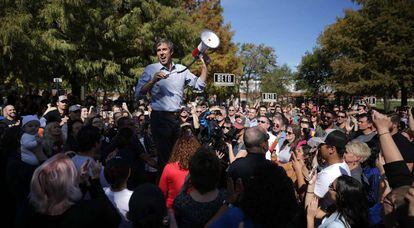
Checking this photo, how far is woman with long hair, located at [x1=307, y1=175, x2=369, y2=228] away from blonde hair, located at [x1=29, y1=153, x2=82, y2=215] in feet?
6.33

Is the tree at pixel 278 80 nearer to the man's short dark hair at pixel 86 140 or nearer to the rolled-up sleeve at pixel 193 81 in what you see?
the rolled-up sleeve at pixel 193 81

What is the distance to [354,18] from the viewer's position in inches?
1314

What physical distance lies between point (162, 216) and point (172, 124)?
7.42 ft

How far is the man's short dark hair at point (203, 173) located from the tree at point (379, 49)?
31.3 metres

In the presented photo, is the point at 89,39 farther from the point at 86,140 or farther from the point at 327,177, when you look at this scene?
the point at 327,177

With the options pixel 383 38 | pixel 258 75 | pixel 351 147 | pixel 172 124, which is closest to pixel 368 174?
pixel 351 147

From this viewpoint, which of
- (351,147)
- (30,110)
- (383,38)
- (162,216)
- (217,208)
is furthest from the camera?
(383,38)

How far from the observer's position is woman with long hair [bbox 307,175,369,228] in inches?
109

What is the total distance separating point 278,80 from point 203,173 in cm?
6439

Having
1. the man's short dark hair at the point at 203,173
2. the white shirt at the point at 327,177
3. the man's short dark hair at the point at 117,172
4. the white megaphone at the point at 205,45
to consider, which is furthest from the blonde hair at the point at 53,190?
the white shirt at the point at 327,177

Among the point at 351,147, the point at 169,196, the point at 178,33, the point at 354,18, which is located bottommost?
the point at 169,196

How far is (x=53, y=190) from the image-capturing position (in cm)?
249

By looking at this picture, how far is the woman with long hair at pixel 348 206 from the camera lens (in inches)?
109

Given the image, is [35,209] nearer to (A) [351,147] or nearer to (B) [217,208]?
A: (B) [217,208]
